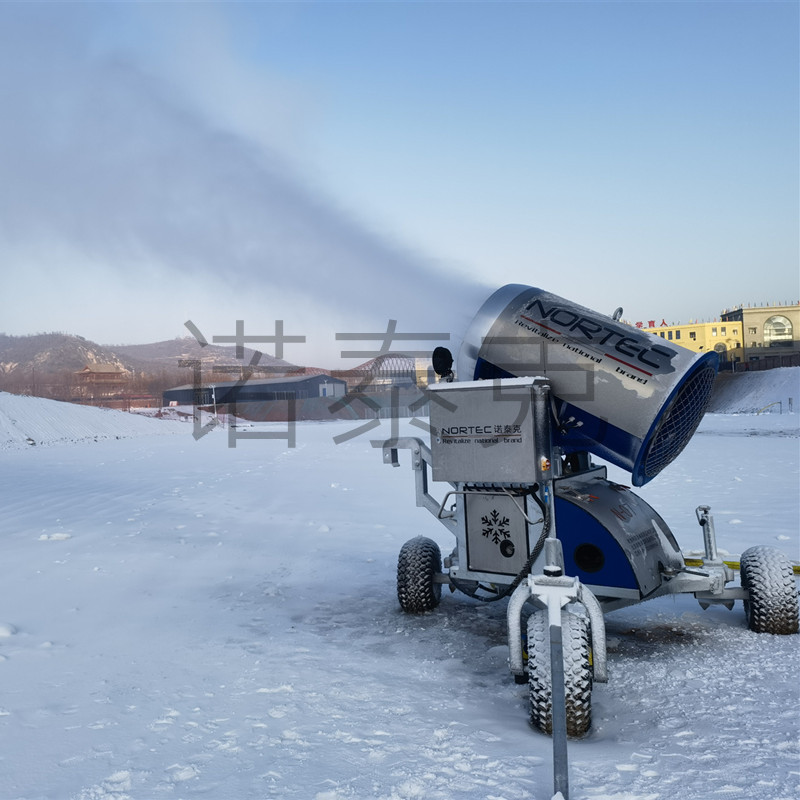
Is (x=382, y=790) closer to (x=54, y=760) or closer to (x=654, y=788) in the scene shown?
(x=654, y=788)

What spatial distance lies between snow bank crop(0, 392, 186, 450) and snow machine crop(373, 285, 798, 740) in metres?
25.9

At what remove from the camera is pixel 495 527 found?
461 cm

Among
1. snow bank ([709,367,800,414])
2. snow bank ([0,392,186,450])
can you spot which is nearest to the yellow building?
snow bank ([709,367,800,414])

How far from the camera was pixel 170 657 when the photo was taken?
183 inches

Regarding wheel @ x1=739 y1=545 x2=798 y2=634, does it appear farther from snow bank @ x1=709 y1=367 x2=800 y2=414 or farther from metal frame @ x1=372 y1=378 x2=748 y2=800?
snow bank @ x1=709 y1=367 x2=800 y2=414

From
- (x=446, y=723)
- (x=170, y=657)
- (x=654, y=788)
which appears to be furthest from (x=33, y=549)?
(x=654, y=788)

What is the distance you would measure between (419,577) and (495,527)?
3.95 feet

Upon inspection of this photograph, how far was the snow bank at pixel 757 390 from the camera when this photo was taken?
155ft

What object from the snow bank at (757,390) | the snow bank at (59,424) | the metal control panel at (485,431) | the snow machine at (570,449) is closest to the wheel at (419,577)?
the snow machine at (570,449)

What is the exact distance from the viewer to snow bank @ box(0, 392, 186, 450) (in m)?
28.7

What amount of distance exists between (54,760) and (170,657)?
1468 mm

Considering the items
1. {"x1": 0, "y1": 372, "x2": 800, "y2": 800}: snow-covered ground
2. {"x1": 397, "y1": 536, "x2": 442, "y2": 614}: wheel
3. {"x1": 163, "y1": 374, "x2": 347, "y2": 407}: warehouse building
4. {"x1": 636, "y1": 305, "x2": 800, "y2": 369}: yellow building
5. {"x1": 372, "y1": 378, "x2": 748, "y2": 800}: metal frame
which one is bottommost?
{"x1": 0, "y1": 372, "x2": 800, "y2": 800}: snow-covered ground

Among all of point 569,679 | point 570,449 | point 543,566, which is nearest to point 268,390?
point 570,449

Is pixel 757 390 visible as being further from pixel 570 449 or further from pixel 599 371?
pixel 599 371
